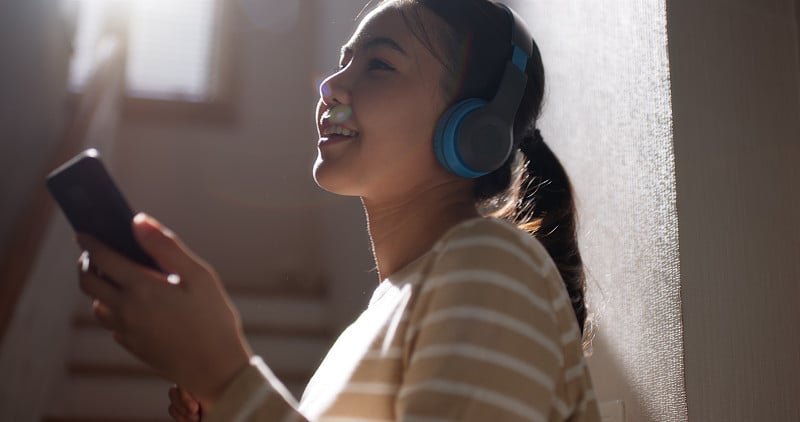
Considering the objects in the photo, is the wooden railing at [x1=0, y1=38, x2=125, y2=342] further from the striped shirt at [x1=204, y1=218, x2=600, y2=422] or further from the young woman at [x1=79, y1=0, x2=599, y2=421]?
the striped shirt at [x1=204, y1=218, x2=600, y2=422]

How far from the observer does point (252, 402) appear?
21.0 inches

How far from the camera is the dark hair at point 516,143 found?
87cm

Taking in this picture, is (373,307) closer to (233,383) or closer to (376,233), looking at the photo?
(376,233)

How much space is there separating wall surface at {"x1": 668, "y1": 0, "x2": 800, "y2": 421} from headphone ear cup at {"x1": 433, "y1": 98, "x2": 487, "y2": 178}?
243 millimetres

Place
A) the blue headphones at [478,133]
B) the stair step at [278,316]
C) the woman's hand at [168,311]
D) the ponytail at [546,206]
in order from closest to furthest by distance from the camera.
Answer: the woman's hand at [168,311], the blue headphones at [478,133], the ponytail at [546,206], the stair step at [278,316]

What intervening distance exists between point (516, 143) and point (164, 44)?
12.1 feet

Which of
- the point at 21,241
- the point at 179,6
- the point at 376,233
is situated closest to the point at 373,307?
the point at 376,233

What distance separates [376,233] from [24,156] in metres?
2.04

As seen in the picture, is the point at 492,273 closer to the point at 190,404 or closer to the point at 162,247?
the point at 162,247

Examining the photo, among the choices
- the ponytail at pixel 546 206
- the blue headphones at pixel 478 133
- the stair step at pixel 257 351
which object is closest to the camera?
the blue headphones at pixel 478 133

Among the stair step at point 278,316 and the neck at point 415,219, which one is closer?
the neck at point 415,219

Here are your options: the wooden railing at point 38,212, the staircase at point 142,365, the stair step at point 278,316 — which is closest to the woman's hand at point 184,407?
the wooden railing at point 38,212

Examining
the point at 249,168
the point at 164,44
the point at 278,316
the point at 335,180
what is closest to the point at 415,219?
the point at 335,180

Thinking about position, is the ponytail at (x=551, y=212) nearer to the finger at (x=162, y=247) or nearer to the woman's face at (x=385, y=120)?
the woman's face at (x=385, y=120)
